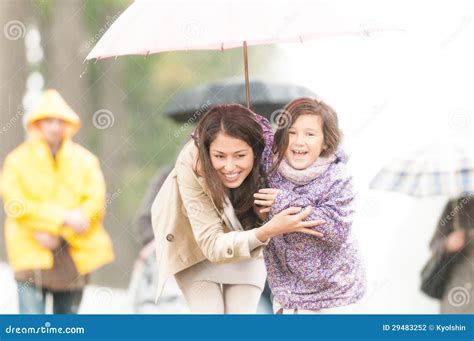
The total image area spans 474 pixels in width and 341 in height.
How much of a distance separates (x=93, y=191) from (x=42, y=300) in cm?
69

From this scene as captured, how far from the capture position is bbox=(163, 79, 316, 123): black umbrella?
5430 millimetres

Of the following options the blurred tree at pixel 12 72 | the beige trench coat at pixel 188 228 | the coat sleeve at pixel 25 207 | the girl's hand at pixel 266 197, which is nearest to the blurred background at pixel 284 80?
the blurred tree at pixel 12 72

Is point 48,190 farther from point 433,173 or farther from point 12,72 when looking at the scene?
point 433,173

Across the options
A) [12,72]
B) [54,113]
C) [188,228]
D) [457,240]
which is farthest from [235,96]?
[457,240]

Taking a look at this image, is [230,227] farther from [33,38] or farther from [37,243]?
[33,38]

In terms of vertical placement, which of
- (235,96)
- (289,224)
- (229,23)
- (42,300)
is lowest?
(42,300)

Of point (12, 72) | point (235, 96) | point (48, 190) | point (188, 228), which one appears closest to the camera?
point (188, 228)

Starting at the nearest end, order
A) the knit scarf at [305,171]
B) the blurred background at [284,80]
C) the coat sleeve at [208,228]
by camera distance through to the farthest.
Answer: the coat sleeve at [208,228] < the knit scarf at [305,171] < the blurred background at [284,80]

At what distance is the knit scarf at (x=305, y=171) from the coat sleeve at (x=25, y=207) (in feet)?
4.44

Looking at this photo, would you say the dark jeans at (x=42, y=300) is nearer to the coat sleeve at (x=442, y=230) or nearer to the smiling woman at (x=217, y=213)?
the smiling woman at (x=217, y=213)

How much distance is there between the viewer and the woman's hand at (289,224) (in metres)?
5.07

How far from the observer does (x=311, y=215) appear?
5.15 metres

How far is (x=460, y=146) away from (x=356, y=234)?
82 cm

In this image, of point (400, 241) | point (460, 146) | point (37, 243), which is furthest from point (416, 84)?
point (37, 243)
